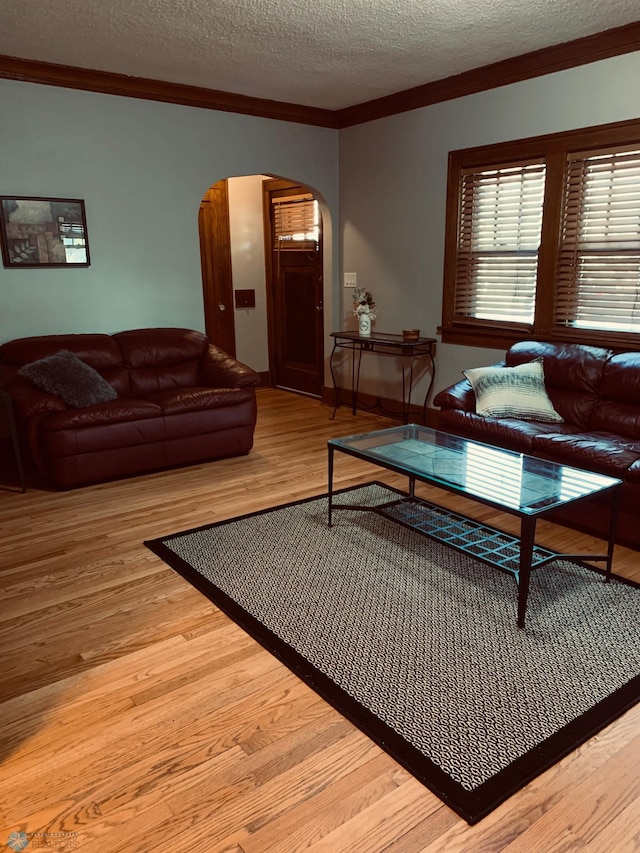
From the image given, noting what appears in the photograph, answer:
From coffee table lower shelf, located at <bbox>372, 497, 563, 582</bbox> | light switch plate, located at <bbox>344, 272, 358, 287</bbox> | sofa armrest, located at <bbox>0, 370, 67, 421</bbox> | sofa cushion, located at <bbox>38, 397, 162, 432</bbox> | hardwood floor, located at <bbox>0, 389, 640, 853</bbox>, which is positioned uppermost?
light switch plate, located at <bbox>344, 272, 358, 287</bbox>

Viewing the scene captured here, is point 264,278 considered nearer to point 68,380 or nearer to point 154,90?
point 154,90

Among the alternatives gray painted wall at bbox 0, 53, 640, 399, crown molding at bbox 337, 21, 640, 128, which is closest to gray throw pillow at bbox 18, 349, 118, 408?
gray painted wall at bbox 0, 53, 640, 399

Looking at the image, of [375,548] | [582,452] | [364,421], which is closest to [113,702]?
[375,548]

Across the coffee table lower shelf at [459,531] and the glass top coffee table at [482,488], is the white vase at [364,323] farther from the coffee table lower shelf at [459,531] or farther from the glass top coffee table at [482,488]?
the coffee table lower shelf at [459,531]

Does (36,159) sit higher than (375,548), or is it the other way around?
(36,159)

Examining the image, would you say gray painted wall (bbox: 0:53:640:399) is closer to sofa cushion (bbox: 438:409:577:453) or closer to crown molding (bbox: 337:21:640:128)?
crown molding (bbox: 337:21:640:128)

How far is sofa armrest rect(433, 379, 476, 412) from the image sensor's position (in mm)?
4242

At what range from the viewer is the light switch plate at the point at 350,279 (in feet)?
20.6

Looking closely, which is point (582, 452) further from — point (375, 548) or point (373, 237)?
point (373, 237)

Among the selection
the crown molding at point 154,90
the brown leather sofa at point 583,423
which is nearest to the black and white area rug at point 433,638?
the brown leather sofa at point 583,423

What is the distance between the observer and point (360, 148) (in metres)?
5.96

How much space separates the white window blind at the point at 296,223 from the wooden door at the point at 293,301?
0.03 ft

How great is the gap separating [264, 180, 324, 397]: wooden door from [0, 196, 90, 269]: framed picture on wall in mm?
2517

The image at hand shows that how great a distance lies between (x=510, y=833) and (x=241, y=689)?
99 centimetres
